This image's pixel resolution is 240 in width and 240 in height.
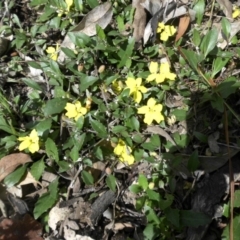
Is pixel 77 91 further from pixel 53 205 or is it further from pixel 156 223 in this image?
pixel 156 223

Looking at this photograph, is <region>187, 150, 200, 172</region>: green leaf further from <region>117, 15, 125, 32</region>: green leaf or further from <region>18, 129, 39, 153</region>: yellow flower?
<region>117, 15, 125, 32</region>: green leaf

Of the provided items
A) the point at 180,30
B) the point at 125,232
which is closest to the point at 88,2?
the point at 180,30

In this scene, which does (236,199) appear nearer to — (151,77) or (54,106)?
(151,77)

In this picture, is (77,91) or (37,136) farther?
(77,91)

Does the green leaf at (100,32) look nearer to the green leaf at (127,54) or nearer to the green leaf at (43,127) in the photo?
the green leaf at (127,54)

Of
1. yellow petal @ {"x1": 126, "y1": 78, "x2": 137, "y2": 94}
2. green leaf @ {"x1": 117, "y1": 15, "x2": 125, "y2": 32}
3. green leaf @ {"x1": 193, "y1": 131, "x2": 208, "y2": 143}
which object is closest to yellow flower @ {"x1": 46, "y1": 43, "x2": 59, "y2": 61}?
green leaf @ {"x1": 117, "y1": 15, "x2": 125, "y2": 32}

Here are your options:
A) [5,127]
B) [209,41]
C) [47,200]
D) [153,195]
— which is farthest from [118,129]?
[209,41]
